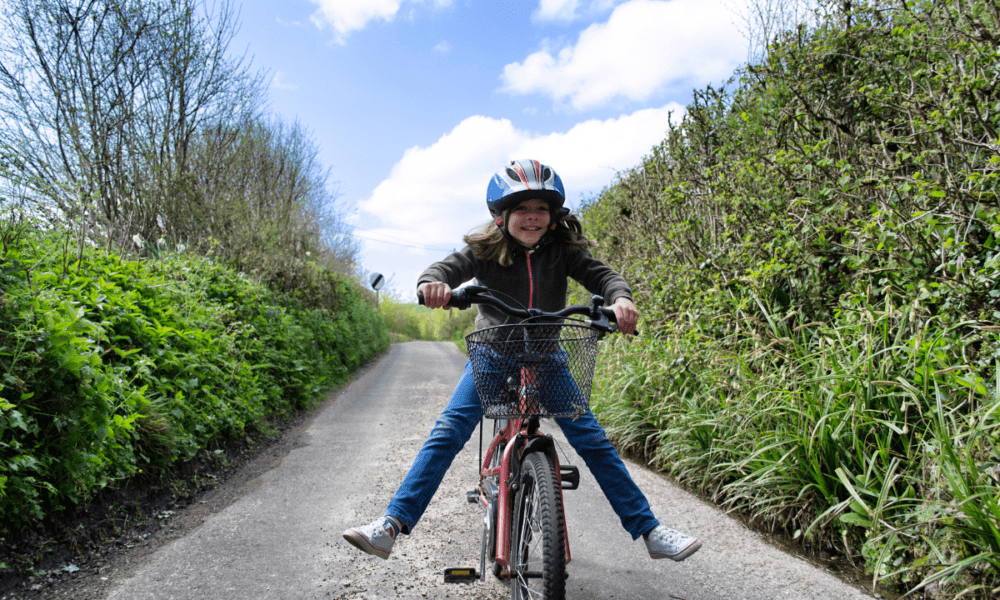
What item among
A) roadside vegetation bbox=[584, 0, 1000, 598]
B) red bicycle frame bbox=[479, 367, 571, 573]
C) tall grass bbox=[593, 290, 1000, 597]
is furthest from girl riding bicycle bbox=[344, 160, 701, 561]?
roadside vegetation bbox=[584, 0, 1000, 598]

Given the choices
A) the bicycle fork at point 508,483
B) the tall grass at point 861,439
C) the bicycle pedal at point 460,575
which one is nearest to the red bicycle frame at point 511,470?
the bicycle fork at point 508,483

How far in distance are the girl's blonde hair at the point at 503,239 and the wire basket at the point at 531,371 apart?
829mm

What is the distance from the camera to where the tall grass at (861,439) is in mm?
2527

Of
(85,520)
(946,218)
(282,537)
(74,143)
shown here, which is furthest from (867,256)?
(74,143)

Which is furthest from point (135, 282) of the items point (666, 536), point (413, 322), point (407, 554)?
point (413, 322)

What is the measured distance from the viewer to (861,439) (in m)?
3.21

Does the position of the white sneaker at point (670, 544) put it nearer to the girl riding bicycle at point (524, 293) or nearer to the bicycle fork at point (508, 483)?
the girl riding bicycle at point (524, 293)

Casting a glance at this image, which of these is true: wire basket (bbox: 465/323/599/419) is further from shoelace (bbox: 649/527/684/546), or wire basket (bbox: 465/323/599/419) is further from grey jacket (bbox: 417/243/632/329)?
shoelace (bbox: 649/527/684/546)

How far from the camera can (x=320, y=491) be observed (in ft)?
14.8

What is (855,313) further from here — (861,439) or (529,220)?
(529,220)

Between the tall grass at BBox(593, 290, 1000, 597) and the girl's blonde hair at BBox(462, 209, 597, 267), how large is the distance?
1878mm

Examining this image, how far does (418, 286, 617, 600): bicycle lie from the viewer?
6.66ft

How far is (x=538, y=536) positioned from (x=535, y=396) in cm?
59

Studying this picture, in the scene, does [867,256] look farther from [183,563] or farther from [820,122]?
[183,563]
